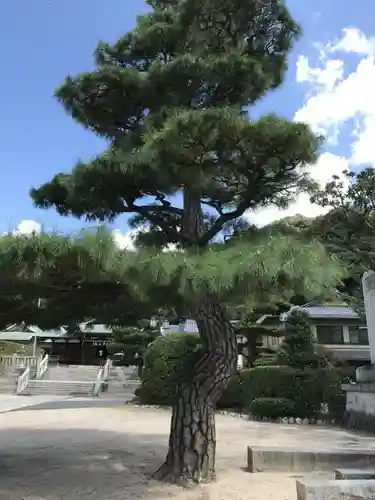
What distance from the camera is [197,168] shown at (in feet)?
14.4

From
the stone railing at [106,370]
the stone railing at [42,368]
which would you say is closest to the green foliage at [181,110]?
the stone railing at [106,370]


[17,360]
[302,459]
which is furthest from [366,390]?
[17,360]

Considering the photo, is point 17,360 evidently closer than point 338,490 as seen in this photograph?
No

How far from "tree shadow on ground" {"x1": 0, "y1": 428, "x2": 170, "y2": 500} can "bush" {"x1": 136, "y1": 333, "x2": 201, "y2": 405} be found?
5048 mm

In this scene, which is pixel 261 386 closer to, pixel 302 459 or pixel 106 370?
pixel 302 459

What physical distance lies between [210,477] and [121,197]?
297cm

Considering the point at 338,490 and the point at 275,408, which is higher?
the point at 338,490

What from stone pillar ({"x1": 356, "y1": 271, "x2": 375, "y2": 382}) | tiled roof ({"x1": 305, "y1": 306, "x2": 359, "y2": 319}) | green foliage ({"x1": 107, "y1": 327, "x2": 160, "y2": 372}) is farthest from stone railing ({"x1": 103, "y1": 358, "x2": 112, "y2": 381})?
stone pillar ({"x1": 356, "y1": 271, "x2": 375, "y2": 382})

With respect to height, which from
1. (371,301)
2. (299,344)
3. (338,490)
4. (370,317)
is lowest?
(338,490)

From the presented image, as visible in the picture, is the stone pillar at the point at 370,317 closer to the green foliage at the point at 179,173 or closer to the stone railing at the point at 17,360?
the green foliage at the point at 179,173

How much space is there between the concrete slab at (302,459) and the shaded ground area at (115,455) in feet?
0.68

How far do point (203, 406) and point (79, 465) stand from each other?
199cm

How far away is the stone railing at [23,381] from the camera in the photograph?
64.9 feet

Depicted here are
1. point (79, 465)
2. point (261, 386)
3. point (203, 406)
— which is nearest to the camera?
point (203, 406)
